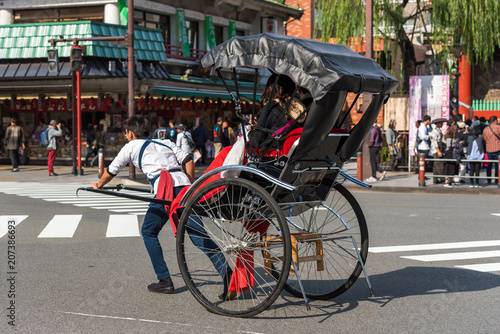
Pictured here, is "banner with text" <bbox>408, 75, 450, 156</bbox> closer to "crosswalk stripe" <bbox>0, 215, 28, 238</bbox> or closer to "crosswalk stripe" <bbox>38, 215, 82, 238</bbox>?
"crosswalk stripe" <bbox>38, 215, 82, 238</bbox>

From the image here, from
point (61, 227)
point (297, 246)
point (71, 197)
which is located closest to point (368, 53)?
point (71, 197)

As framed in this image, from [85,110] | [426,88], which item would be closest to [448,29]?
[426,88]

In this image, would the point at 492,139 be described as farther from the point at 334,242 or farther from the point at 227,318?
the point at 227,318

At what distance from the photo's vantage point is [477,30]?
78.9 feet

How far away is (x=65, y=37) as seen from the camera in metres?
25.0

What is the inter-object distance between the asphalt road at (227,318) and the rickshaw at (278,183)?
10.6 inches

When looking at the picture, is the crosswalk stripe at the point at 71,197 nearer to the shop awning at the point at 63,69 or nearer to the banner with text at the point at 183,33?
the shop awning at the point at 63,69

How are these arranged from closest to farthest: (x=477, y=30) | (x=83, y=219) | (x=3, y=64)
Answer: (x=83, y=219), (x=477, y=30), (x=3, y=64)

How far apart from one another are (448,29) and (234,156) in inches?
842

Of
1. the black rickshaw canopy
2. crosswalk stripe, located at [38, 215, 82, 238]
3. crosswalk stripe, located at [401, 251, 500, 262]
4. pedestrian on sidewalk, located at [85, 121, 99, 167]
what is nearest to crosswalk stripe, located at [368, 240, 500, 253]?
crosswalk stripe, located at [401, 251, 500, 262]

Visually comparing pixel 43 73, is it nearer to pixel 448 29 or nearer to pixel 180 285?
pixel 448 29

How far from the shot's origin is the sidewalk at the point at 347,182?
56.3 ft

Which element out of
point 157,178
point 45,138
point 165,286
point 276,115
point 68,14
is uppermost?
point 68,14

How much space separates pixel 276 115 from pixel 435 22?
802 inches
